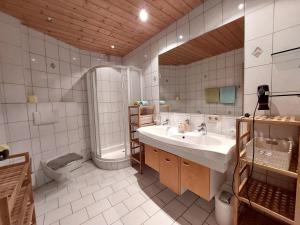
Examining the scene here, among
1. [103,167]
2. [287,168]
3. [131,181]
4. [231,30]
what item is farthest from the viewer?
[103,167]

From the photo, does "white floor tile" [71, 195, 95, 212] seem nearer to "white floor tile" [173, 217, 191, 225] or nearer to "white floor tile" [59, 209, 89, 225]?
"white floor tile" [59, 209, 89, 225]

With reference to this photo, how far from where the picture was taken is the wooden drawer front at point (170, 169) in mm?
1517

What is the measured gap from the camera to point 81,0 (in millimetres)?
1461

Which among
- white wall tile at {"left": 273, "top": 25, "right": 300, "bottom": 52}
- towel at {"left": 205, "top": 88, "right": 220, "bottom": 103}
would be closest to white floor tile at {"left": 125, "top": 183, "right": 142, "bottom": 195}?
towel at {"left": 205, "top": 88, "right": 220, "bottom": 103}

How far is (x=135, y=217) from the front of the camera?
1.46m

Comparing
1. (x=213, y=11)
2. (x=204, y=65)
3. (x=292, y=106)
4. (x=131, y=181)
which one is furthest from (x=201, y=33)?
(x=131, y=181)

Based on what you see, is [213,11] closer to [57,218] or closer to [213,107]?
[213,107]

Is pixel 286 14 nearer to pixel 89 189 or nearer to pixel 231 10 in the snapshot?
pixel 231 10

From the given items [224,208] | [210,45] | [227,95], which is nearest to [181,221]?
[224,208]

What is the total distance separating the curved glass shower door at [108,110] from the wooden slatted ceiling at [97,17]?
58 centimetres

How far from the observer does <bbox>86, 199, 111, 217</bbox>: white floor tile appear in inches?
60.5

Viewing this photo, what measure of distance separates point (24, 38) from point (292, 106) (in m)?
3.15

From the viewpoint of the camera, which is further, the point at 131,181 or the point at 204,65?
the point at 131,181

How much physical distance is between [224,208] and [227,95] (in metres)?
1.10
